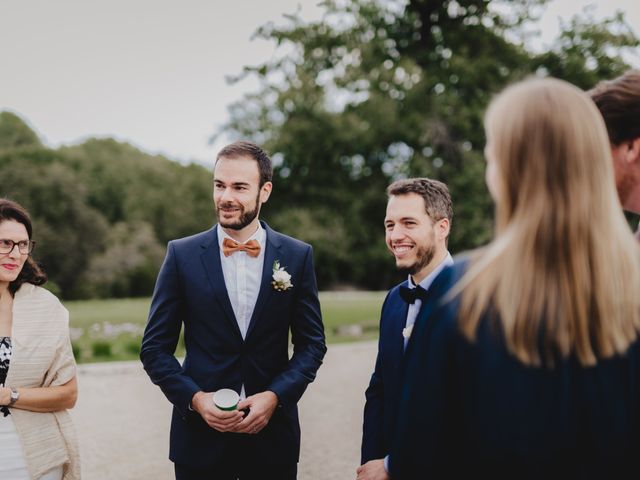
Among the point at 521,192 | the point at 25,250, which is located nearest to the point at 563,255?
the point at 521,192

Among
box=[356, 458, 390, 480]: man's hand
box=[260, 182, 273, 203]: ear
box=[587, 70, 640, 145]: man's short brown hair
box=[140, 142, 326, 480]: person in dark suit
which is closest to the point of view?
box=[587, 70, 640, 145]: man's short brown hair

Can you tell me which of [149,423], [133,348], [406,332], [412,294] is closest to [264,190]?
[412,294]

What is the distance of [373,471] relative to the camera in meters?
2.67

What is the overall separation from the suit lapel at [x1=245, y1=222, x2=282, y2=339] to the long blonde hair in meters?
1.77

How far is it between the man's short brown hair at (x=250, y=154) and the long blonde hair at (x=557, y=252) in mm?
1918

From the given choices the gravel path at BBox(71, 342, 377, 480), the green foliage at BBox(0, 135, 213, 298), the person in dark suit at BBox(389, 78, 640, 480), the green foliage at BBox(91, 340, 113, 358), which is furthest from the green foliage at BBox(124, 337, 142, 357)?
the green foliage at BBox(0, 135, 213, 298)

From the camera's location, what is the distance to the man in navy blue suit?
9.67 feet

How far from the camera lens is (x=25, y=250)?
10.4 feet

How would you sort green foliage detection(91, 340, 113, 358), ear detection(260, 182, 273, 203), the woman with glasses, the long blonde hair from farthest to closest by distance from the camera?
1. green foliage detection(91, 340, 113, 358)
2. ear detection(260, 182, 273, 203)
3. the woman with glasses
4. the long blonde hair

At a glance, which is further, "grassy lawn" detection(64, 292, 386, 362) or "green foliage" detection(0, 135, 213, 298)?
"green foliage" detection(0, 135, 213, 298)

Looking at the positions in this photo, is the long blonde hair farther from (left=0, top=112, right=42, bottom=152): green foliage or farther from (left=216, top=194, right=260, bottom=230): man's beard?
(left=0, top=112, right=42, bottom=152): green foliage

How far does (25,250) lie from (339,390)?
7122 millimetres

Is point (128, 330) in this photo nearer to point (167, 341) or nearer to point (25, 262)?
point (25, 262)

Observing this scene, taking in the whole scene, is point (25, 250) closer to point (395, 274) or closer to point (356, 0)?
point (356, 0)
